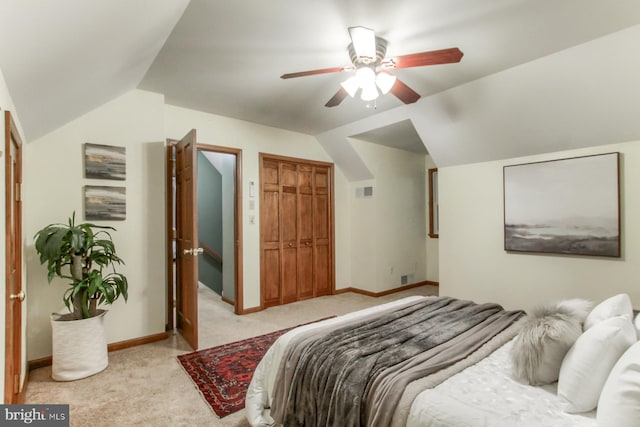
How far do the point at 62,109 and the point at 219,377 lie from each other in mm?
2385

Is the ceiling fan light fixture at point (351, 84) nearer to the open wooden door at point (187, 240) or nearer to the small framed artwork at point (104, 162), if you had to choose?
the open wooden door at point (187, 240)

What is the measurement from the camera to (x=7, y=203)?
1.65m

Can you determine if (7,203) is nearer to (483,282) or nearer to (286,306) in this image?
(286,306)

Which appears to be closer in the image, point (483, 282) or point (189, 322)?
point (189, 322)

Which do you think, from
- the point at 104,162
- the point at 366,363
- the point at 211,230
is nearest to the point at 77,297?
the point at 104,162

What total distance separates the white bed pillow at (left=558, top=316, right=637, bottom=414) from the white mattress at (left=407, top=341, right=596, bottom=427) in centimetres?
5

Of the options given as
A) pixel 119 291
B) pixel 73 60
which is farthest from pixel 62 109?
pixel 119 291

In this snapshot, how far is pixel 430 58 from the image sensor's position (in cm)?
207

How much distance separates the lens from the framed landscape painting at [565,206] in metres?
2.96

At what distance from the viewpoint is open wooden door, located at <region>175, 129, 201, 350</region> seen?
3.02 metres

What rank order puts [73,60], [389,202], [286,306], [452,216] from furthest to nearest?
[389,202]
[286,306]
[452,216]
[73,60]

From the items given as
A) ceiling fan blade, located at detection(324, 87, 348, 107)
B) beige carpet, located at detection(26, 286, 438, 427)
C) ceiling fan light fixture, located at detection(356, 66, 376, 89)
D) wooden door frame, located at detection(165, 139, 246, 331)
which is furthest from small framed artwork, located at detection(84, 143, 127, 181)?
ceiling fan light fixture, located at detection(356, 66, 376, 89)

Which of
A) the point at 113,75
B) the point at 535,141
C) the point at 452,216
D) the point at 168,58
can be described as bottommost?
the point at 452,216

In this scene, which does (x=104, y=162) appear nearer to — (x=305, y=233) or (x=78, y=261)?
(x=78, y=261)
